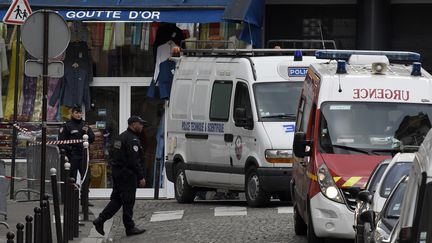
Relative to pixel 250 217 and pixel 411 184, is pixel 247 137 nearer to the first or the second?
pixel 250 217

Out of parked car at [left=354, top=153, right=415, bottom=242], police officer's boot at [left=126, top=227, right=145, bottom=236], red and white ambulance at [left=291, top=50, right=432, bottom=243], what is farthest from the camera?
police officer's boot at [left=126, top=227, right=145, bottom=236]

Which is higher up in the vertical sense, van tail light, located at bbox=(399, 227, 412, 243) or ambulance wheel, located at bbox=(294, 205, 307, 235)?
van tail light, located at bbox=(399, 227, 412, 243)

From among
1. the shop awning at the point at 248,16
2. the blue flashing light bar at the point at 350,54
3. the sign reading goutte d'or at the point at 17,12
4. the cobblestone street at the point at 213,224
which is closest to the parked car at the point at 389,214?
the cobblestone street at the point at 213,224

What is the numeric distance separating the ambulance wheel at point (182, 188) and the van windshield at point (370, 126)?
23.7 feet

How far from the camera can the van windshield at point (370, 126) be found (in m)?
14.6

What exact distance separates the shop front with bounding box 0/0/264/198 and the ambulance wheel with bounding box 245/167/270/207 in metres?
5.40

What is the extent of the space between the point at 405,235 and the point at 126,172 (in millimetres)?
9786

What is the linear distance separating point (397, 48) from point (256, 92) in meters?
8.14

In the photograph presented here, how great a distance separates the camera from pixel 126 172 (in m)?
16.5

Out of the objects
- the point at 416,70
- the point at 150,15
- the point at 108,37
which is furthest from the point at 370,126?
the point at 108,37

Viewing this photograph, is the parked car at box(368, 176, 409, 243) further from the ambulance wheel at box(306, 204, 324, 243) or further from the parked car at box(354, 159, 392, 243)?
the ambulance wheel at box(306, 204, 324, 243)

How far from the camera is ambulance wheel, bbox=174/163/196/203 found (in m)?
21.8

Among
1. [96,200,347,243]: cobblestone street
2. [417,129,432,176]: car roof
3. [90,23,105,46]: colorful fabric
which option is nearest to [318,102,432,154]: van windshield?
[96,200,347,243]: cobblestone street

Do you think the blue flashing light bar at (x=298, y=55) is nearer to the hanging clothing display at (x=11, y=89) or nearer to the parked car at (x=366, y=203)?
the parked car at (x=366, y=203)
